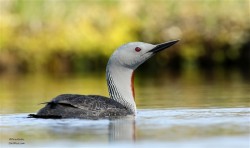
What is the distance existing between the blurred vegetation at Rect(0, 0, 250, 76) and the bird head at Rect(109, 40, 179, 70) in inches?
1107

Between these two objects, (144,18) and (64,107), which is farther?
(144,18)

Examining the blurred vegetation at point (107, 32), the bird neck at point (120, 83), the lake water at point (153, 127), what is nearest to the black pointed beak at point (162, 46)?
the bird neck at point (120, 83)

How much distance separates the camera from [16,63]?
4238 cm

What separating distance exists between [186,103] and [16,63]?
26904 mm

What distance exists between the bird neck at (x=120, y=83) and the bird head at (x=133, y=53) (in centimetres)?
9

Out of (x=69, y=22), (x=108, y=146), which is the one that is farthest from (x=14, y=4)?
(x=108, y=146)

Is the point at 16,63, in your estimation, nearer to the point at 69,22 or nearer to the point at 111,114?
the point at 69,22

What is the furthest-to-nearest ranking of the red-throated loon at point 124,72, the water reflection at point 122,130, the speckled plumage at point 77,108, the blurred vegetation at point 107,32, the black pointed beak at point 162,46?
the blurred vegetation at point 107,32
the black pointed beak at point 162,46
the red-throated loon at point 124,72
the speckled plumage at point 77,108
the water reflection at point 122,130

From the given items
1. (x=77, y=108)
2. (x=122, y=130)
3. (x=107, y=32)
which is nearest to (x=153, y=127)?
(x=122, y=130)

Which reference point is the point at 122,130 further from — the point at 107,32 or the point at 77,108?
the point at 107,32

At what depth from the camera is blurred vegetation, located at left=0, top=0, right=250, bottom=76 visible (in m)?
42.2

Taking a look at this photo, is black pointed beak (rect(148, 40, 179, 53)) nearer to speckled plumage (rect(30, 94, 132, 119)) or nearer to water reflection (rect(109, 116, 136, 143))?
water reflection (rect(109, 116, 136, 143))

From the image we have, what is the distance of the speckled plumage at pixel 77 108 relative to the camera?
12.3m

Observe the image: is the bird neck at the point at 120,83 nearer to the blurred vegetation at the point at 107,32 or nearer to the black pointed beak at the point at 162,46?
the black pointed beak at the point at 162,46
